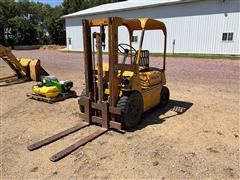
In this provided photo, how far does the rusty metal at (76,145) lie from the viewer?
3463 mm

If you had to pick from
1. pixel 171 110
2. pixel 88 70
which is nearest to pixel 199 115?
pixel 171 110

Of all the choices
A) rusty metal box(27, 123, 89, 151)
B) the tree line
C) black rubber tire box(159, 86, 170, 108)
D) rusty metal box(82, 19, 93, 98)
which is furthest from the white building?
the tree line

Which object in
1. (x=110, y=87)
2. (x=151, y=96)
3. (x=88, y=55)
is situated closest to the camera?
(x=110, y=87)

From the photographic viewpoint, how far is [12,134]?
4.36 meters

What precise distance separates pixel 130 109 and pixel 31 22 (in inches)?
1664

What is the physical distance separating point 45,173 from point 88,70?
2163mm

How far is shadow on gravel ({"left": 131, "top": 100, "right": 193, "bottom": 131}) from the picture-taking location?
16.0 ft

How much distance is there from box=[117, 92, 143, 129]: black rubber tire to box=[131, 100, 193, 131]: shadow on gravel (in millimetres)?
198

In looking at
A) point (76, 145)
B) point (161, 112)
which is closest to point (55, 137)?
point (76, 145)

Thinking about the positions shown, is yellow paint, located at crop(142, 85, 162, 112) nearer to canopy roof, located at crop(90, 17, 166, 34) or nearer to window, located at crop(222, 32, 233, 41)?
canopy roof, located at crop(90, 17, 166, 34)

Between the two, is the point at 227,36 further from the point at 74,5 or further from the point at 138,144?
the point at 74,5

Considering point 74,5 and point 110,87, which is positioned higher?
point 74,5

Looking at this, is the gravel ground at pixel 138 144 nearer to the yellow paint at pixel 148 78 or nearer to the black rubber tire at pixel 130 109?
the black rubber tire at pixel 130 109

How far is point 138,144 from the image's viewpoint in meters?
3.90
